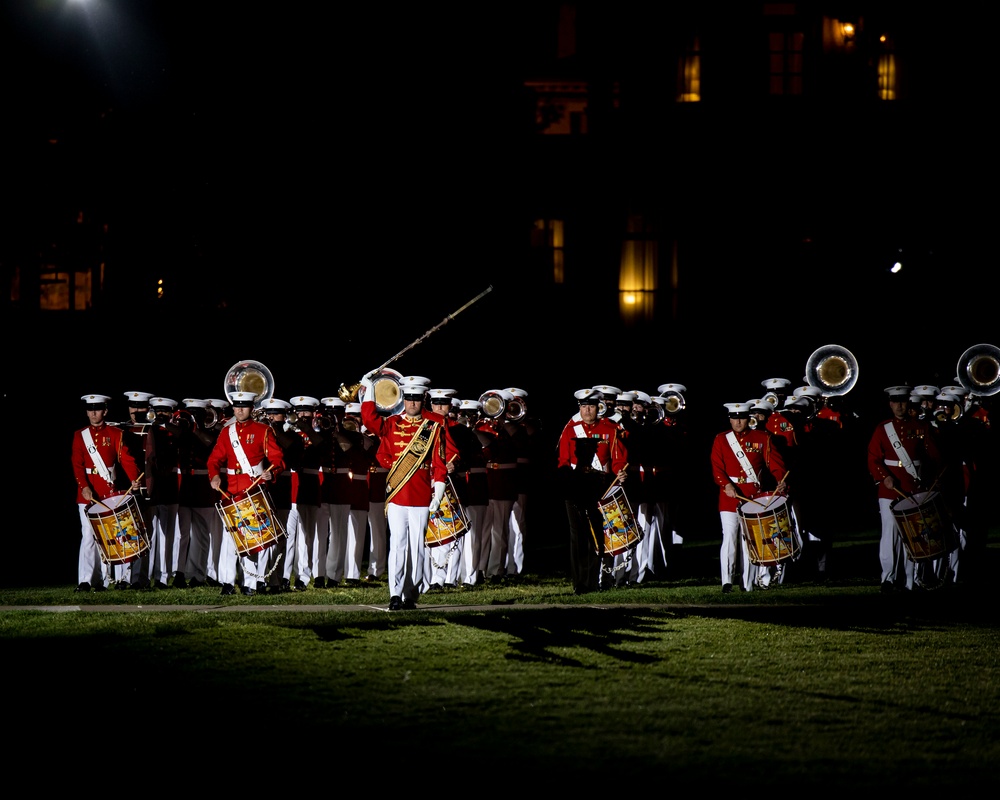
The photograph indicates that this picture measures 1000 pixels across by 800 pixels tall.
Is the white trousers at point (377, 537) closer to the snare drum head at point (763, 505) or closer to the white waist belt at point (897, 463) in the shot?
the snare drum head at point (763, 505)

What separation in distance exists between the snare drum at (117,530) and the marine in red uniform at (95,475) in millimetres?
162

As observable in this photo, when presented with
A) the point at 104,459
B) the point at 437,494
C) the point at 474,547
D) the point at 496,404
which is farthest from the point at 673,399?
the point at 104,459

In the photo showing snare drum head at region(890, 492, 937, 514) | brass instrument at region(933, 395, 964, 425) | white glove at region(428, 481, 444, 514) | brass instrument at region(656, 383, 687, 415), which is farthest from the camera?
brass instrument at region(656, 383, 687, 415)

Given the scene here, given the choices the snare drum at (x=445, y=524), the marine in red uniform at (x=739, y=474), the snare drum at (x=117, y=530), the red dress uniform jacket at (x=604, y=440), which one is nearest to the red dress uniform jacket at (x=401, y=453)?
the snare drum at (x=445, y=524)

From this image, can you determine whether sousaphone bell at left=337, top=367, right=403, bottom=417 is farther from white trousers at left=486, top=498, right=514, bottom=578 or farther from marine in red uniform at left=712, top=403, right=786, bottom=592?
marine in red uniform at left=712, top=403, right=786, bottom=592

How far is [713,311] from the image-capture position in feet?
97.7

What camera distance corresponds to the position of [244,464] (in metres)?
15.7

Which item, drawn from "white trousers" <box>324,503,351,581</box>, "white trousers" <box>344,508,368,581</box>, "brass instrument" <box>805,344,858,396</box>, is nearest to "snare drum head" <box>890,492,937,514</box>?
"brass instrument" <box>805,344,858,396</box>

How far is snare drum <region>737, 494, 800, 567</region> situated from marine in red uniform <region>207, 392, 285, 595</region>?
505cm

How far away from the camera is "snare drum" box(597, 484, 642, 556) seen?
1619 centimetres

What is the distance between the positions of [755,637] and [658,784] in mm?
4913

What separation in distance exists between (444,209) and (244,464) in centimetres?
1238

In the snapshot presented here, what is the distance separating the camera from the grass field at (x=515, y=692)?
802 cm

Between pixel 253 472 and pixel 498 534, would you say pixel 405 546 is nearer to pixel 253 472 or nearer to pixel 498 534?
pixel 253 472
